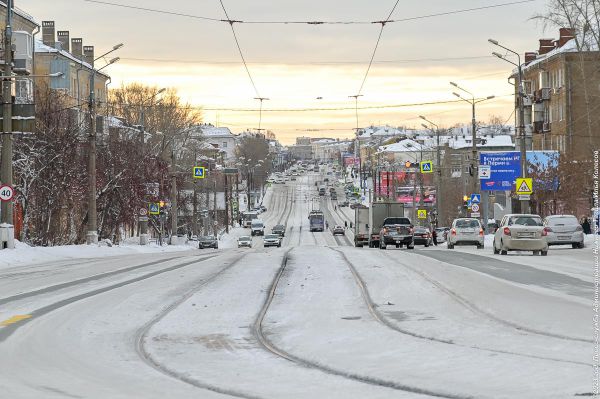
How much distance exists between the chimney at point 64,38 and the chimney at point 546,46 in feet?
157

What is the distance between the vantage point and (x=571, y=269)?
30766 mm

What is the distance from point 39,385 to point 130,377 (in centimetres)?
99

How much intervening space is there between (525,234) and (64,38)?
74.9 m

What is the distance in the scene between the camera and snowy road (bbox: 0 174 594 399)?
10406 millimetres

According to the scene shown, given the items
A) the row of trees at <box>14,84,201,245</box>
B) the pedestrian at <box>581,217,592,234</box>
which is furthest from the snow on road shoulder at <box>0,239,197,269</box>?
the pedestrian at <box>581,217,592,234</box>

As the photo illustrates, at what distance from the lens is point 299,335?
1501 centimetres

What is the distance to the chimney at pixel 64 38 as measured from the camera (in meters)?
105

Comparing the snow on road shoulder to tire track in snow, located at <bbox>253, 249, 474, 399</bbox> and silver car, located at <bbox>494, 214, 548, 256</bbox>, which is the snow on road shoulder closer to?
silver car, located at <bbox>494, 214, 548, 256</bbox>

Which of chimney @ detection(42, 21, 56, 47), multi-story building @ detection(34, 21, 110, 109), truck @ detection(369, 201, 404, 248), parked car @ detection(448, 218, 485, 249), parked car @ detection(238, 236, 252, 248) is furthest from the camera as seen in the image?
chimney @ detection(42, 21, 56, 47)

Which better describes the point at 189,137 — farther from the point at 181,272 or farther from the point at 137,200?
the point at 181,272

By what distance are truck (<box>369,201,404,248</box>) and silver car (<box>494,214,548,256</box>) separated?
28717 mm

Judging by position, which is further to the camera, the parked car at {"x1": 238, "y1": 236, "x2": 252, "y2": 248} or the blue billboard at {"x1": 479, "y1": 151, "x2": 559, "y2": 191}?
the parked car at {"x1": 238, "y1": 236, "x2": 252, "y2": 248}

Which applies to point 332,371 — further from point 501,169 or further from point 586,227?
point 501,169

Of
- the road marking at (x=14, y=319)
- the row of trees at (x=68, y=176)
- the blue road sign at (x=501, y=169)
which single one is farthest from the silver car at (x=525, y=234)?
the blue road sign at (x=501, y=169)
